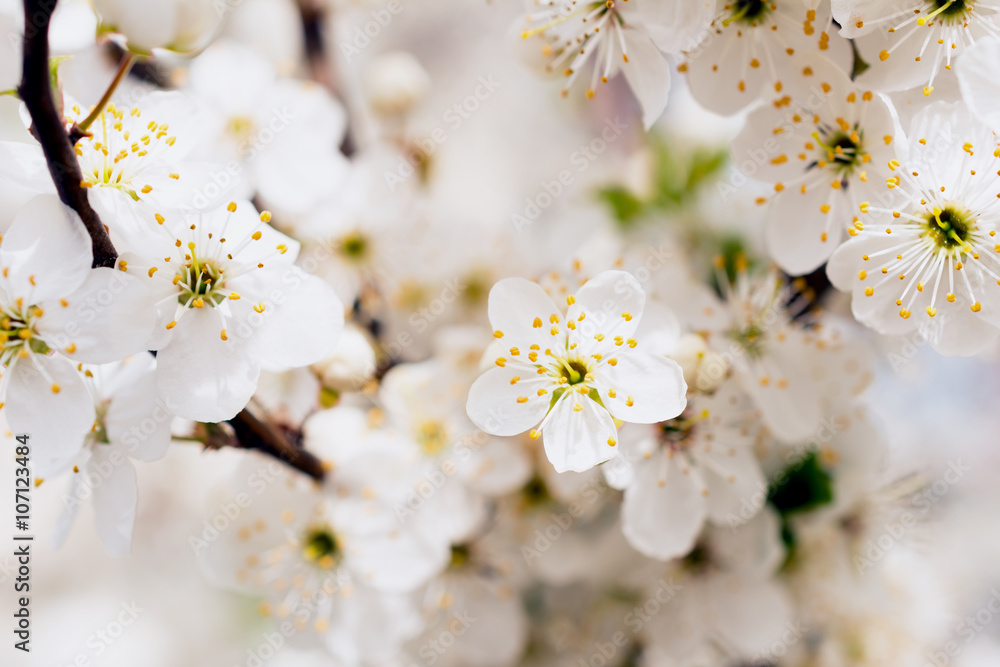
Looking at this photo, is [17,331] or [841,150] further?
[841,150]

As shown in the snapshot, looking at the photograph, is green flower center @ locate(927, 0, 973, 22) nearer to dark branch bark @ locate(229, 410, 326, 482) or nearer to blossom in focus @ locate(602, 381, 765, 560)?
blossom in focus @ locate(602, 381, 765, 560)

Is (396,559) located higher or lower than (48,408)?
lower

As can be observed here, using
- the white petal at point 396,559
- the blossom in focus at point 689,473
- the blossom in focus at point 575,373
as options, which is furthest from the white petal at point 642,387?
the white petal at point 396,559

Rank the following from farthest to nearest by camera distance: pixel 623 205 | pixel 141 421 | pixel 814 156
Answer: pixel 623 205
pixel 814 156
pixel 141 421

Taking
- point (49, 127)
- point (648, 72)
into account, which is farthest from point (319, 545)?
point (648, 72)

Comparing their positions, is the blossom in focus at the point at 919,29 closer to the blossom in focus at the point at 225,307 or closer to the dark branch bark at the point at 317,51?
the blossom in focus at the point at 225,307

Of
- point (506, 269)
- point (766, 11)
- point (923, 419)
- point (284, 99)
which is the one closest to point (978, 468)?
point (923, 419)

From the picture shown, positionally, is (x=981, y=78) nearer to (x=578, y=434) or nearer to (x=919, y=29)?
(x=919, y=29)
